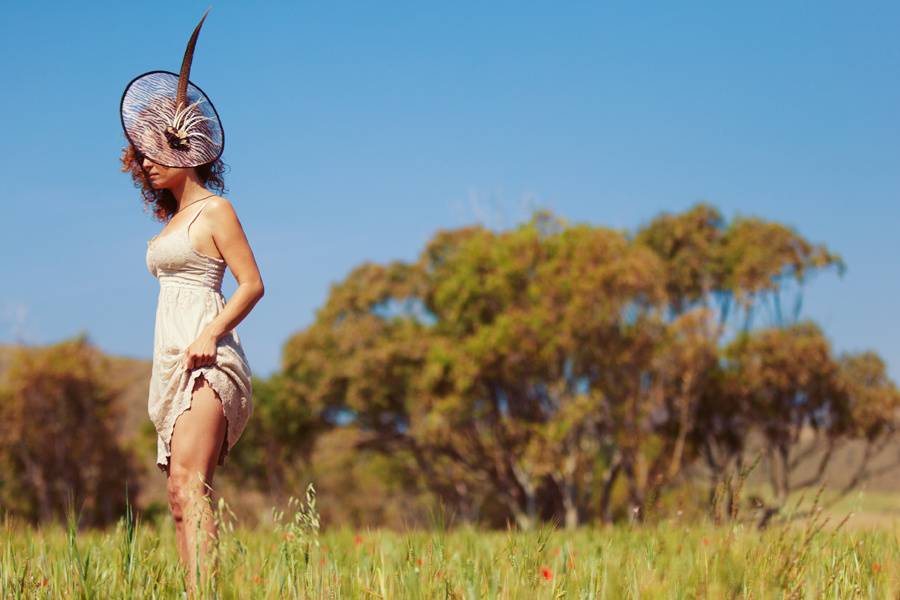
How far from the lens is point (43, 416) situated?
124 ft

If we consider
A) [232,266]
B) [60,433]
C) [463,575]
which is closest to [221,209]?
[232,266]

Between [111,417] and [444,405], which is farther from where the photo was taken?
[111,417]

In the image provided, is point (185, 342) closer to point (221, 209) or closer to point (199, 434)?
point (199, 434)

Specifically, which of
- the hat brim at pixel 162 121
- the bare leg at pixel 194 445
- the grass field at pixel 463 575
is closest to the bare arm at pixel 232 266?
the bare leg at pixel 194 445

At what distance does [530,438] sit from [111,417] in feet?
58.7

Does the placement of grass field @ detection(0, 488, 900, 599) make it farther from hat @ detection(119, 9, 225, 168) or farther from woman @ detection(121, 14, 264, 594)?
hat @ detection(119, 9, 225, 168)

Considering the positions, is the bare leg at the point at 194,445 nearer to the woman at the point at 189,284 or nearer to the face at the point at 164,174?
the woman at the point at 189,284

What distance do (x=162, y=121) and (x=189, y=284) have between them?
93 centimetres

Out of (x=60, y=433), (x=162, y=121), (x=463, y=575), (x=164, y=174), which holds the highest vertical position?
(x=60, y=433)

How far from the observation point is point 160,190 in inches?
219

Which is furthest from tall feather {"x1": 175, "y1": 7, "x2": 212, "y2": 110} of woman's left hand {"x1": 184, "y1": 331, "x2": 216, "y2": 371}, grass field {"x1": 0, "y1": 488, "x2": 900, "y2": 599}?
grass field {"x1": 0, "y1": 488, "x2": 900, "y2": 599}

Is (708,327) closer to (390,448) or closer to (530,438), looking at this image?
(530,438)

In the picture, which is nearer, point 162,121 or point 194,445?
point 194,445

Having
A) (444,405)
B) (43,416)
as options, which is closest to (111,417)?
(43,416)
